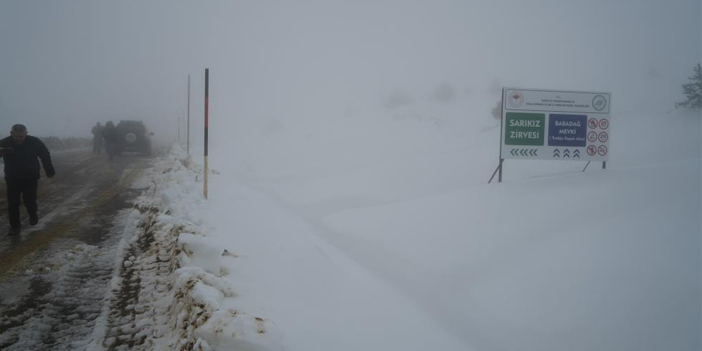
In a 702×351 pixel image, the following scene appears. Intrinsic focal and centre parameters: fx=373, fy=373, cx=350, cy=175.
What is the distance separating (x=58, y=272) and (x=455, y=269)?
4.84m

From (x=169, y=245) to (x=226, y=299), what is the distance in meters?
2.26

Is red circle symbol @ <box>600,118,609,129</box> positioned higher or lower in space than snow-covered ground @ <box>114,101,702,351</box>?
higher

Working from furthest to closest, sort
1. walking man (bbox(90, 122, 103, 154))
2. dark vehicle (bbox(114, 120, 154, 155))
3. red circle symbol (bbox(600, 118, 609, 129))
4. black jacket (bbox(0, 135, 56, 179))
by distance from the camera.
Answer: walking man (bbox(90, 122, 103, 154)) → dark vehicle (bbox(114, 120, 154, 155)) → red circle symbol (bbox(600, 118, 609, 129)) → black jacket (bbox(0, 135, 56, 179))

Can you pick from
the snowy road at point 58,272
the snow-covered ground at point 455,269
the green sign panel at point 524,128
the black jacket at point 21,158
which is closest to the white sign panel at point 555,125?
the green sign panel at point 524,128

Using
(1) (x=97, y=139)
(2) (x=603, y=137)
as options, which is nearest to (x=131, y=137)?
(1) (x=97, y=139)

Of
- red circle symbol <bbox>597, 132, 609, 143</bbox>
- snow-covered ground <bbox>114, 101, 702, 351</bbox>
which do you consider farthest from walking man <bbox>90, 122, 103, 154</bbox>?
red circle symbol <bbox>597, 132, 609, 143</bbox>

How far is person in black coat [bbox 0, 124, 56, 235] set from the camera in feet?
20.7

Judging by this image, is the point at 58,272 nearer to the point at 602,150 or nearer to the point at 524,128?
the point at 524,128

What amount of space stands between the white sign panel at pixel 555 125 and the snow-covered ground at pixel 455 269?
0.94m

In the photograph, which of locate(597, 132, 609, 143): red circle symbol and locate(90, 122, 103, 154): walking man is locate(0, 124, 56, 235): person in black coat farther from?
locate(90, 122, 103, 154): walking man

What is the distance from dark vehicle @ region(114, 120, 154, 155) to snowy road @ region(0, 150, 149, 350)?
1398 centimetres

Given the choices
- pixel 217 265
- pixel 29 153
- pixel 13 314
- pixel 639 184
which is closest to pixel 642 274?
pixel 639 184

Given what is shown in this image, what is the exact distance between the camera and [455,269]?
491cm

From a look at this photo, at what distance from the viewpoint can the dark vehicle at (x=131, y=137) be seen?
70.0 feet
